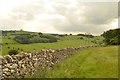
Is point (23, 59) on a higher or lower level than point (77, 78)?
higher

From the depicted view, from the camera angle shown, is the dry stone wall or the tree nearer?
the dry stone wall

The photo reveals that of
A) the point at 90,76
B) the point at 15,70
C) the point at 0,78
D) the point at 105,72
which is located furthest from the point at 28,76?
the point at 105,72

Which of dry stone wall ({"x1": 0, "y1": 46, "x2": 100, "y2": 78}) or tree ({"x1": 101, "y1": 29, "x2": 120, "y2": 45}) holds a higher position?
tree ({"x1": 101, "y1": 29, "x2": 120, "y2": 45})

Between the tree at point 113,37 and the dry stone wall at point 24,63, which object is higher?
the tree at point 113,37

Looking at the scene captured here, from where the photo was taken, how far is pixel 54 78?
2408cm

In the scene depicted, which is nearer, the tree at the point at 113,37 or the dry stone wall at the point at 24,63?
the dry stone wall at the point at 24,63

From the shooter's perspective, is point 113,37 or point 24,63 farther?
point 113,37

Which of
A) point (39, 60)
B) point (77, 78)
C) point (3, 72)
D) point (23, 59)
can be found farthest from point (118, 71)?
point (3, 72)

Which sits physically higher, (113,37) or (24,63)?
(113,37)

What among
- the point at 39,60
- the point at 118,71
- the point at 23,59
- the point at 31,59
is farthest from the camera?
the point at 118,71

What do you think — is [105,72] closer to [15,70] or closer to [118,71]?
[118,71]

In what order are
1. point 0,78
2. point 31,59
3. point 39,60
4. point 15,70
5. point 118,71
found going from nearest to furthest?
point 0,78
point 15,70
point 31,59
point 39,60
point 118,71

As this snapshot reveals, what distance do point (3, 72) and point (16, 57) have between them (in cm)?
271

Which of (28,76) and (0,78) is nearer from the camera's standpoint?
(0,78)
